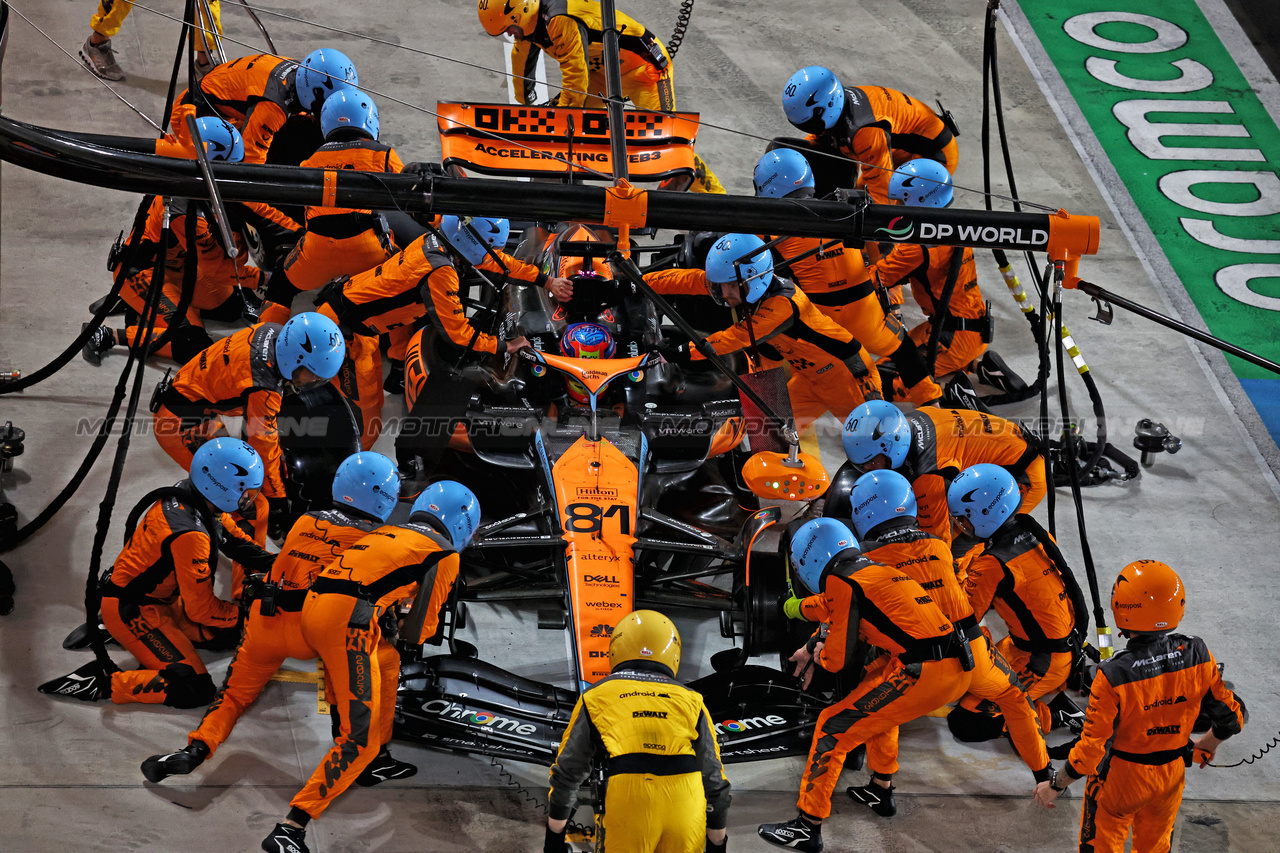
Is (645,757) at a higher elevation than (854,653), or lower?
lower

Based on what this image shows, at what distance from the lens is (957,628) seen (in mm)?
6684

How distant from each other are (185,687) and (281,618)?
2.99 feet

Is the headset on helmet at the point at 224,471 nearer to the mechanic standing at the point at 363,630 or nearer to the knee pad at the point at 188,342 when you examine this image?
the mechanic standing at the point at 363,630

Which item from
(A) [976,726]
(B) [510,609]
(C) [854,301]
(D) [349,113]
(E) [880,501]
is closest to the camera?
(E) [880,501]

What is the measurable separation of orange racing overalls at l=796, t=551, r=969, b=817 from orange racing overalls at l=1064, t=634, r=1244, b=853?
69 cm

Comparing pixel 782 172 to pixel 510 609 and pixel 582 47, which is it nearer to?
pixel 582 47

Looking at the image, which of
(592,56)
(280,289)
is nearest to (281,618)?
(280,289)

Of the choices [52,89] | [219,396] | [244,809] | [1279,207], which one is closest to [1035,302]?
[1279,207]

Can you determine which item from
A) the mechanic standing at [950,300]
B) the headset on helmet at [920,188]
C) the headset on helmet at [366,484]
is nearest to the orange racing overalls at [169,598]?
the headset on helmet at [366,484]

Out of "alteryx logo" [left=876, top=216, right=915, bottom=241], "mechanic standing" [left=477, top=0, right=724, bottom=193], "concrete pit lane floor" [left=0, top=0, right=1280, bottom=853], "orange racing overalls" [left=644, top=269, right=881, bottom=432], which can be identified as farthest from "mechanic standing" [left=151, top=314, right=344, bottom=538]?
"mechanic standing" [left=477, top=0, right=724, bottom=193]

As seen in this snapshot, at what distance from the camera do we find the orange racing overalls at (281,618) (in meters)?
6.67

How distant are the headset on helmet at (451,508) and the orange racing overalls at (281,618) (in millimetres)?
315

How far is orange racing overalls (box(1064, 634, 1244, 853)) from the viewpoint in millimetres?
6129

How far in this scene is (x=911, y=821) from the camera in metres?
6.93
